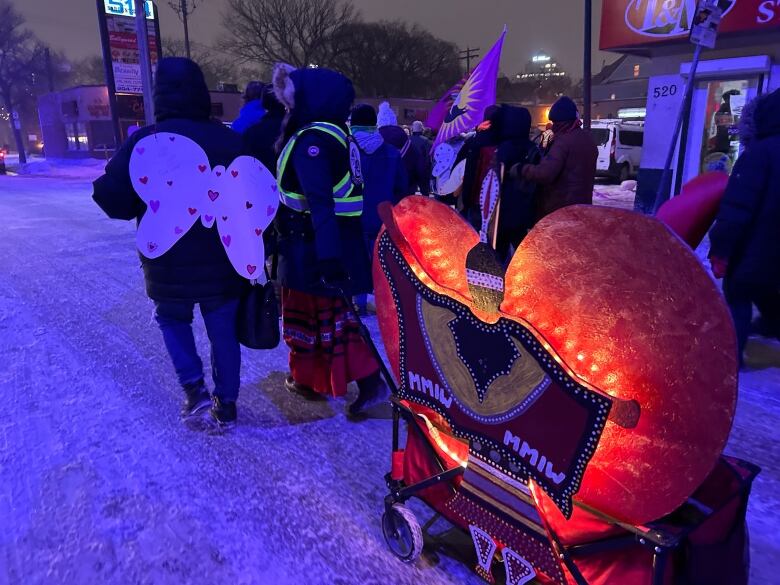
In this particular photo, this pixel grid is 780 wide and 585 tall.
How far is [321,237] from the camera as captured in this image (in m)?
2.76

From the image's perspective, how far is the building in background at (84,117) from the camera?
35.5m

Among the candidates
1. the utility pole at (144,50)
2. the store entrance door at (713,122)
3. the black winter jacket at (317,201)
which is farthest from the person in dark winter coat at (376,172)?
the utility pole at (144,50)

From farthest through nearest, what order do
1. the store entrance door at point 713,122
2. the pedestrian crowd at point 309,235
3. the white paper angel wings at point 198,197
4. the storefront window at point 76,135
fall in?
the storefront window at point 76,135, the store entrance door at point 713,122, the pedestrian crowd at point 309,235, the white paper angel wings at point 198,197

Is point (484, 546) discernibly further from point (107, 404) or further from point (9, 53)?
point (9, 53)

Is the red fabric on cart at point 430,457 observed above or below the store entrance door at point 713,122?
below

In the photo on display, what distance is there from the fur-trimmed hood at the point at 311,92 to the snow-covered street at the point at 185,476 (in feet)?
5.39

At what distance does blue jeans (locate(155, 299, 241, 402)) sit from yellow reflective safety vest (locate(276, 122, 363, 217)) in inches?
24.3

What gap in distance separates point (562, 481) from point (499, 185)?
0.78 m

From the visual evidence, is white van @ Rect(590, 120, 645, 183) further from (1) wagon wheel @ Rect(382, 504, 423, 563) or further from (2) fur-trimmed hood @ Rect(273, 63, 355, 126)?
(1) wagon wheel @ Rect(382, 504, 423, 563)

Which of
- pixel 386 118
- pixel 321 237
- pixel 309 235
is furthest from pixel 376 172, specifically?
pixel 386 118

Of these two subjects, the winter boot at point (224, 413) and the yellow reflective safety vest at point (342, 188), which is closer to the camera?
the yellow reflective safety vest at point (342, 188)

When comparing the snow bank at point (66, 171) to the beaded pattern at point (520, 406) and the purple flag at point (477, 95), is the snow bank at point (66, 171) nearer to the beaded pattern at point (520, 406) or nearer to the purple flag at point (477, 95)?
the purple flag at point (477, 95)

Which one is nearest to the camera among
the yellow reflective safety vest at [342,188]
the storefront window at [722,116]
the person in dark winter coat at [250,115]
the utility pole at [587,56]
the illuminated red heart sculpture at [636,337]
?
the illuminated red heart sculpture at [636,337]

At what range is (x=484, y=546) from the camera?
6.05 ft
